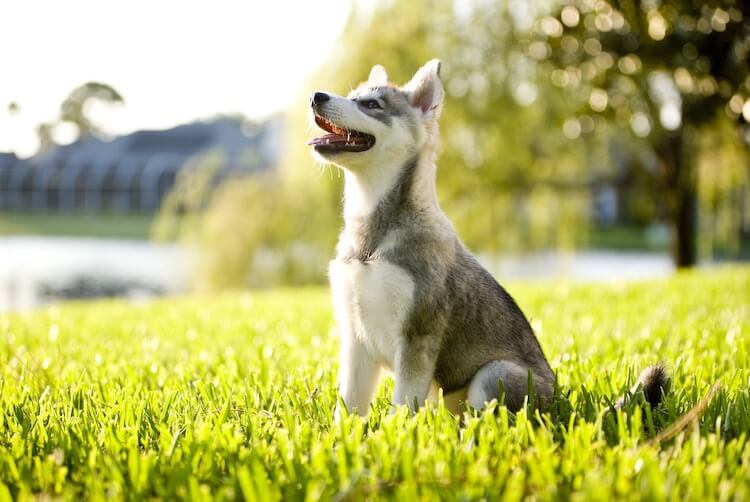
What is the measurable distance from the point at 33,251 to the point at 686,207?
24585 mm

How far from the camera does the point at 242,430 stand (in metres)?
2.83

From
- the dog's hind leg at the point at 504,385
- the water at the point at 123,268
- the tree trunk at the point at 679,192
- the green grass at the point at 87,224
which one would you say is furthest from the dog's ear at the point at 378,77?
the green grass at the point at 87,224

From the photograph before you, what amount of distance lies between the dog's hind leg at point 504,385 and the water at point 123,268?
7973 mm

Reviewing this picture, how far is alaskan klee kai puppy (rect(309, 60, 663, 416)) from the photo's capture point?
2.85m

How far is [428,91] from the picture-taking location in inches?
129

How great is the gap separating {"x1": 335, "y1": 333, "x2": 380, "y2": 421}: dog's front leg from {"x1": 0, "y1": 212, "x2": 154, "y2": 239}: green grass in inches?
1528

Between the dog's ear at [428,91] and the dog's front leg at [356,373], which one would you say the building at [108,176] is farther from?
the dog's front leg at [356,373]

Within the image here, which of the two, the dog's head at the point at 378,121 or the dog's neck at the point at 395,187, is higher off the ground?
the dog's head at the point at 378,121

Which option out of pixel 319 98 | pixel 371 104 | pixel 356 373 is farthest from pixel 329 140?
pixel 356 373

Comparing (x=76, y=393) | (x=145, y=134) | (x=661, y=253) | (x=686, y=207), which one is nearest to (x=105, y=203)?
(x=145, y=134)

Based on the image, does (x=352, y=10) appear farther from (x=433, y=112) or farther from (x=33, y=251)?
(x=33, y=251)

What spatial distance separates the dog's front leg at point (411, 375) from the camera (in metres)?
Result: 2.81

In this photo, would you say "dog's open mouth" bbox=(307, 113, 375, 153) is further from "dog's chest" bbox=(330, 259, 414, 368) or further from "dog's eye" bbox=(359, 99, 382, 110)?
"dog's chest" bbox=(330, 259, 414, 368)

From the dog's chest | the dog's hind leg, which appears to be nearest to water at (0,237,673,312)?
the dog's hind leg
